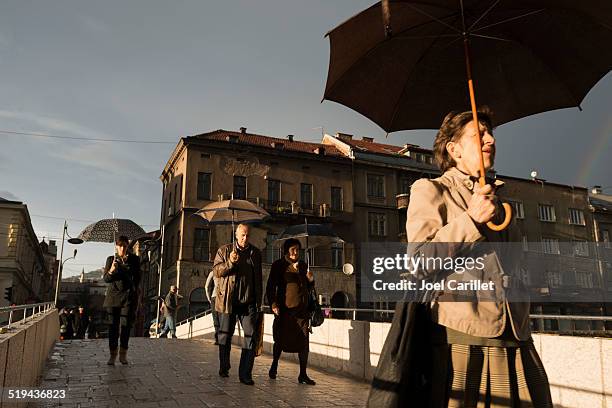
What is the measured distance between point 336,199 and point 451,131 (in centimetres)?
3492

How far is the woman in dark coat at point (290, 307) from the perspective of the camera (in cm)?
696

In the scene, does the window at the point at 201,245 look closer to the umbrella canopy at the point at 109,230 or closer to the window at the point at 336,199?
the window at the point at 336,199

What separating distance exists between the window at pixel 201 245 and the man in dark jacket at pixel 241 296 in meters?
25.9

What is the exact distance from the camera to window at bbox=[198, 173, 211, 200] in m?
33.7

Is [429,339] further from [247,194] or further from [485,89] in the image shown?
[247,194]

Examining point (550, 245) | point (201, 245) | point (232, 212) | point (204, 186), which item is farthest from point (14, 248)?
point (550, 245)

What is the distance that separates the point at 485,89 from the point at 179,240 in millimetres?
31425

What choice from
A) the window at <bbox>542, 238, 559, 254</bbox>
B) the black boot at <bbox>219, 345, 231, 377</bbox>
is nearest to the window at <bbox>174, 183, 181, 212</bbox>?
the black boot at <bbox>219, 345, 231, 377</bbox>

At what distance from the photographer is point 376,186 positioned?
128ft

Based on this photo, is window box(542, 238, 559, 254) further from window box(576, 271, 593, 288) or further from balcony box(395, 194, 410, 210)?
balcony box(395, 194, 410, 210)

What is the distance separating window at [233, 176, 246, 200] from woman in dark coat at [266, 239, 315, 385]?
91.4 feet

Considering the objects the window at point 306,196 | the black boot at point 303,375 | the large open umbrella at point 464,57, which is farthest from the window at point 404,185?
the large open umbrella at point 464,57

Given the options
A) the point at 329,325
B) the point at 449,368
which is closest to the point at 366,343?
the point at 329,325

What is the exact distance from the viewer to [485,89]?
330 cm
